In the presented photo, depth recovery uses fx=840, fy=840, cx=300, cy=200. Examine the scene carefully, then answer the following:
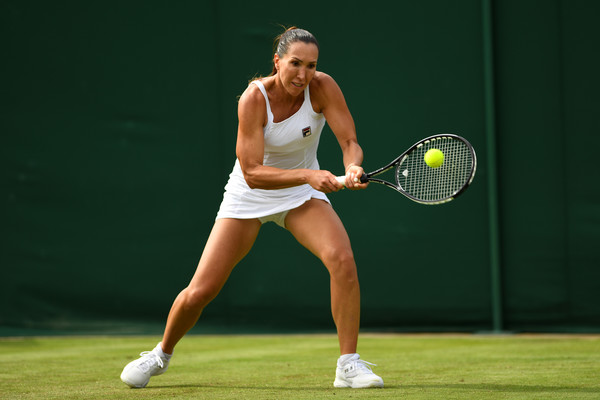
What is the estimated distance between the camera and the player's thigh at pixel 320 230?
331 centimetres

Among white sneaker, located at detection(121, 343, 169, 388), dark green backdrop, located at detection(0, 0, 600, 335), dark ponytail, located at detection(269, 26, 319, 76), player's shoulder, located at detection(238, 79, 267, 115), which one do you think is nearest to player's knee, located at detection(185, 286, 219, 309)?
white sneaker, located at detection(121, 343, 169, 388)

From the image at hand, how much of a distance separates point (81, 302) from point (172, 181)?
1126 mm

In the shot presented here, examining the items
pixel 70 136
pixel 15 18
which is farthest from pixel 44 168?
pixel 15 18

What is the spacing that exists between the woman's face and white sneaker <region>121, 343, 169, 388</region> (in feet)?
4.05

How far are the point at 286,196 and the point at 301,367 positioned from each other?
42.7 inches

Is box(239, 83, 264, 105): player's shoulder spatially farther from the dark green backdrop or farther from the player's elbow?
the dark green backdrop

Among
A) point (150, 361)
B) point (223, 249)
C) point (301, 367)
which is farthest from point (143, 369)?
point (301, 367)

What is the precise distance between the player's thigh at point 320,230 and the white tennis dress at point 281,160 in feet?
0.15

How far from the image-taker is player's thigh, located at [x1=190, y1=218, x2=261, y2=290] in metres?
3.45

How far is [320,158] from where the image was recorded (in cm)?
599

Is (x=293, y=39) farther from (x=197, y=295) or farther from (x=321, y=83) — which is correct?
(x=197, y=295)

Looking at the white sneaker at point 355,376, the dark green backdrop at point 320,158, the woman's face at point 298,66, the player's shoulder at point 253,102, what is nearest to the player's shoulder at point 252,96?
the player's shoulder at point 253,102

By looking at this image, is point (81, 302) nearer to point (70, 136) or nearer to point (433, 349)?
point (70, 136)

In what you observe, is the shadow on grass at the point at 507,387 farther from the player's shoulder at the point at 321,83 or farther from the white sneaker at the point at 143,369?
the player's shoulder at the point at 321,83
